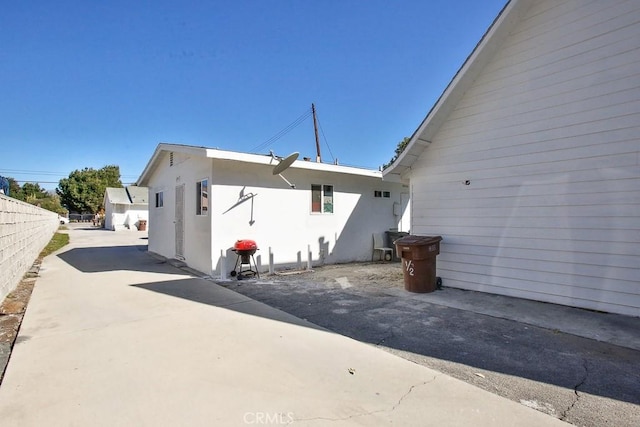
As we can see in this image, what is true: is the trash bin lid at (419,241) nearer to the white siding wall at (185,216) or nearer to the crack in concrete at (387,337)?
the crack in concrete at (387,337)

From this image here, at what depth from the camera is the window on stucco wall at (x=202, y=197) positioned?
8.62 meters

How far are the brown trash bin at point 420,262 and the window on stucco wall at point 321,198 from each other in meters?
4.11

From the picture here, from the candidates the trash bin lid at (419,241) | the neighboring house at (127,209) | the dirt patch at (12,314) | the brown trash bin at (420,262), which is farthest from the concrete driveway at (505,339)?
the neighboring house at (127,209)

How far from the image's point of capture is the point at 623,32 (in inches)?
191

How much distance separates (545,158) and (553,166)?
7.5 inches

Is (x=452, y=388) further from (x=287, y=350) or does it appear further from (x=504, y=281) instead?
(x=504, y=281)

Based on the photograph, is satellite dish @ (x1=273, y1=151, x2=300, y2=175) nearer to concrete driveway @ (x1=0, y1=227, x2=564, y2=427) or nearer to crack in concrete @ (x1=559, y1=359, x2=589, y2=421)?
concrete driveway @ (x1=0, y1=227, x2=564, y2=427)

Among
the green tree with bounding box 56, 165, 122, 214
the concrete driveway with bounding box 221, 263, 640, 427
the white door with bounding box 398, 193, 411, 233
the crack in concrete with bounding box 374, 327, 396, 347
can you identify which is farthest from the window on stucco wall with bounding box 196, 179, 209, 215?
the green tree with bounding box 56, 165, 122, 214

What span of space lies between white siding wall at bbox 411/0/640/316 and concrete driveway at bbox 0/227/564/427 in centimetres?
372

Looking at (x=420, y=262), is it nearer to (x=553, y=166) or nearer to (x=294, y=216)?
(x=553, y=166)

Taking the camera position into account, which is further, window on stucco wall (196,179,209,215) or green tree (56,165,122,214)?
green tree (56,165,122,214)

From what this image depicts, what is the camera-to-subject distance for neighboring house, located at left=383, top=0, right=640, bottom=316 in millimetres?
4852

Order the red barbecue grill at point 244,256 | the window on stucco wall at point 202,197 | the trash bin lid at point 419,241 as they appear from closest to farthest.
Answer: the trash bin lid at point 419,241 < the red barbecue grill at point 244,256 < the window on stucco wall at point 202,197

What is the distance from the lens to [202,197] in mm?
8969
